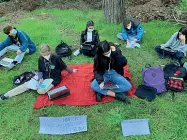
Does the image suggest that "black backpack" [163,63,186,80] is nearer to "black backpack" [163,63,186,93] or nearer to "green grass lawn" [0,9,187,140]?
"black backpack" [163,63,186,93]

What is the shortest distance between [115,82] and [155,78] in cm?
93

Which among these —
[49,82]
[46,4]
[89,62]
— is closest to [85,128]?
[49,82]

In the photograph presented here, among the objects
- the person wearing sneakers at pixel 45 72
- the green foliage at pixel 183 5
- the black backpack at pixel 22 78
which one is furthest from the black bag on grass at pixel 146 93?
the green foliage at pixel 183 5

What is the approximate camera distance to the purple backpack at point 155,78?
18.3ft

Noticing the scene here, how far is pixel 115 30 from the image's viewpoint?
8.61m

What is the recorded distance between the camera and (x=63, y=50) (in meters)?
7.28

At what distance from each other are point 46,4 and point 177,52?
6947 mm

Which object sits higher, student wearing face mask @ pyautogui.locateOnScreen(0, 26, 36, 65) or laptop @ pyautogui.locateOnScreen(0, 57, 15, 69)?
student wearing face mask @ pyautogui.locateOnScreen(0, 26, 36, 65)

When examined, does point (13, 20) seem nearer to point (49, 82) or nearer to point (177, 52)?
point (49, 82)

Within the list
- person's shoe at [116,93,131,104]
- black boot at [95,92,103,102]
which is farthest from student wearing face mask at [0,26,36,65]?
person's shoe at [116,93,131,104]

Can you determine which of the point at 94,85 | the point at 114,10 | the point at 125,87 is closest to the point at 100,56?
the point at 94,85

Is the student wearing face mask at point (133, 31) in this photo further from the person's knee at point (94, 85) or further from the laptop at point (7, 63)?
the laptop at point (7, 63)

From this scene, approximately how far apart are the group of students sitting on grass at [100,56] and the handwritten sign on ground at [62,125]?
2.31 feet

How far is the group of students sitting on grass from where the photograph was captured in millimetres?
5309
